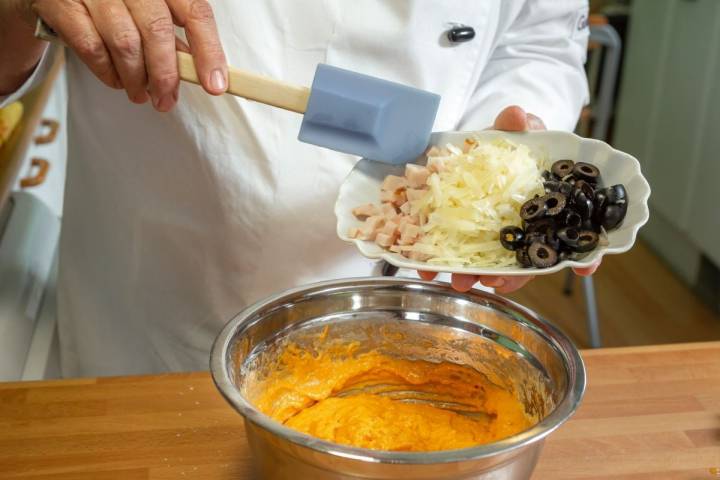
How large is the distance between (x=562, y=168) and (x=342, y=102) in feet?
0.87

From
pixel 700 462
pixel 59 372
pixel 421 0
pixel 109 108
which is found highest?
pixel 421 0

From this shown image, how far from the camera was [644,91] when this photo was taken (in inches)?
124

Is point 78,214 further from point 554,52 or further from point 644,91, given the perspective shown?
point 644,91

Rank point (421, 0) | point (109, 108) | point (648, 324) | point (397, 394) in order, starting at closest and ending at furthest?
1. point (397, 394)
2. point (421, 0)
3. point (109, 108)
4. point (648, 324)

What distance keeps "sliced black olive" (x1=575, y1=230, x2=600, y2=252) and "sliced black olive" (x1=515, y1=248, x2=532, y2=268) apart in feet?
0.17

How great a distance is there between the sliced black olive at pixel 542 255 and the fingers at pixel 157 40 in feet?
1.36

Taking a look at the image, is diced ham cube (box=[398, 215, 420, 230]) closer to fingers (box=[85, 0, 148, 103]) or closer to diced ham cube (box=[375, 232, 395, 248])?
diced ham cube (box=[375, 232, 395, 248])

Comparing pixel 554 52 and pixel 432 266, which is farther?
pixel 554 52

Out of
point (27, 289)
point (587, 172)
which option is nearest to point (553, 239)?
point (587, 172)

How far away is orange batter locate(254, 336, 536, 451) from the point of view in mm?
853

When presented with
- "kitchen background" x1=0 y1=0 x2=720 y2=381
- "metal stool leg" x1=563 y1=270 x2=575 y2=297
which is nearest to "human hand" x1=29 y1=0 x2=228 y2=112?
"kitchen background" x1=0 y1=0 x2=720 y2=381

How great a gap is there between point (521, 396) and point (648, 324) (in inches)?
77.3

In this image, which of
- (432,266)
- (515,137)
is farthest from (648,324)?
(432,266)

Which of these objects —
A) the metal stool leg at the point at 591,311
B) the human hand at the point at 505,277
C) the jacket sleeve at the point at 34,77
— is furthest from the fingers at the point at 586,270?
the metal stool leg at the point at 591,311
